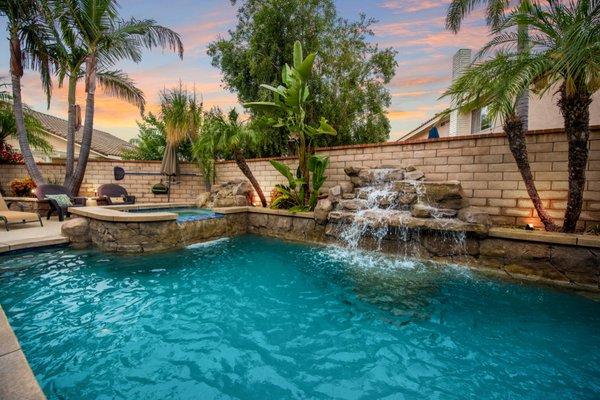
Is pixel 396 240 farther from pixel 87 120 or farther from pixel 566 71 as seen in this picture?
pixel 87 120

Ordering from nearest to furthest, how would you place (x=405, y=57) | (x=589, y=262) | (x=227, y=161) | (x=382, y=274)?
(x=589, y=262) < (x=382, y=274) < (x=227, y=161) < (x=405, y=57)

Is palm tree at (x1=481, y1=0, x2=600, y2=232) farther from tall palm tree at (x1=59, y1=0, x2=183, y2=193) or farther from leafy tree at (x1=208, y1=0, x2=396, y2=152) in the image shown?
tall palm tree at (x1=59, y1=0, x2=183, y2=193)

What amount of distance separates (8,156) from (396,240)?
1525 centimetres

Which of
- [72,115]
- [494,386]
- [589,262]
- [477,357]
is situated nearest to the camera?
[494,386]

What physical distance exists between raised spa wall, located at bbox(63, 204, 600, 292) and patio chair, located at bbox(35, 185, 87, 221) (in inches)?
75.5

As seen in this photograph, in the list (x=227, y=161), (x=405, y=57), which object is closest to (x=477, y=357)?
(x=227, y=161)

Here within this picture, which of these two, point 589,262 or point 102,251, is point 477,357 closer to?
point 589,262

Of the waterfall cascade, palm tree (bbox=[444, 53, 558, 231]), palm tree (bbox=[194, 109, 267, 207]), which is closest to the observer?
palm tree (bbox=[444, 53, 558, 231])

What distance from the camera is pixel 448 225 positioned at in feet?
15.7

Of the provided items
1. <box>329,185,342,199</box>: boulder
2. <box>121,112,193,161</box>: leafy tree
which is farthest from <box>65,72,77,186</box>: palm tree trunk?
<box>329,185,342,199</box>: boulder

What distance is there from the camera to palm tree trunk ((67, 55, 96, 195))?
30.0 ft

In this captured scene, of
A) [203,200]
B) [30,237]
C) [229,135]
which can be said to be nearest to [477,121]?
[229,135]

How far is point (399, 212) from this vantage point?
557cm

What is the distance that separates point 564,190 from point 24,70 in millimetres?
15343
